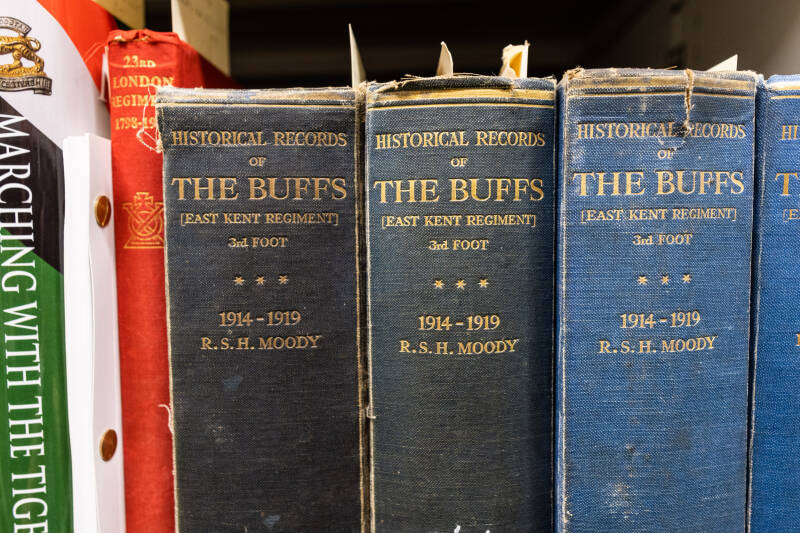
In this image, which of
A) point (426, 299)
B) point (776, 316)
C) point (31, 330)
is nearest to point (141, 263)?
point (31, 330)

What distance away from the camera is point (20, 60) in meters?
0.44

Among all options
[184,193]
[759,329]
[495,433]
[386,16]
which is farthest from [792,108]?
[386,16]

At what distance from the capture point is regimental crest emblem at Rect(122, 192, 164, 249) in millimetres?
469

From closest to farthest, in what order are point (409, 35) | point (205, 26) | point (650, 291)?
point (650, 291)
point (205, 26)
point (409, 35)

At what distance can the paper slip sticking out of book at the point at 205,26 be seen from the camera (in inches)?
20.1

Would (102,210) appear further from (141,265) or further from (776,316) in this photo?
(776,316)

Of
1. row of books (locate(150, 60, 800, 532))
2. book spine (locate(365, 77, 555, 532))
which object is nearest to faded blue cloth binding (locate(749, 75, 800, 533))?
row of books (locate(150, 60, 800, 532))

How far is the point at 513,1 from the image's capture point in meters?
0.84

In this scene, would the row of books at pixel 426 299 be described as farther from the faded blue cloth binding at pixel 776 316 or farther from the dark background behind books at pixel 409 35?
the dark background behind books at pixel 409 35

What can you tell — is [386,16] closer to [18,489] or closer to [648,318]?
[648,318]

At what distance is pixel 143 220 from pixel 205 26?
0.25m

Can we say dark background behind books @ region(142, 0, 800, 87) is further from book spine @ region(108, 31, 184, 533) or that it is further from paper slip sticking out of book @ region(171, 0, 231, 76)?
book spine @ region(108, 31, 184, 533)

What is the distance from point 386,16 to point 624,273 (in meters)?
0.64

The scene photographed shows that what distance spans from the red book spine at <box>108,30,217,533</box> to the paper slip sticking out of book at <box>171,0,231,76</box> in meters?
0.05
